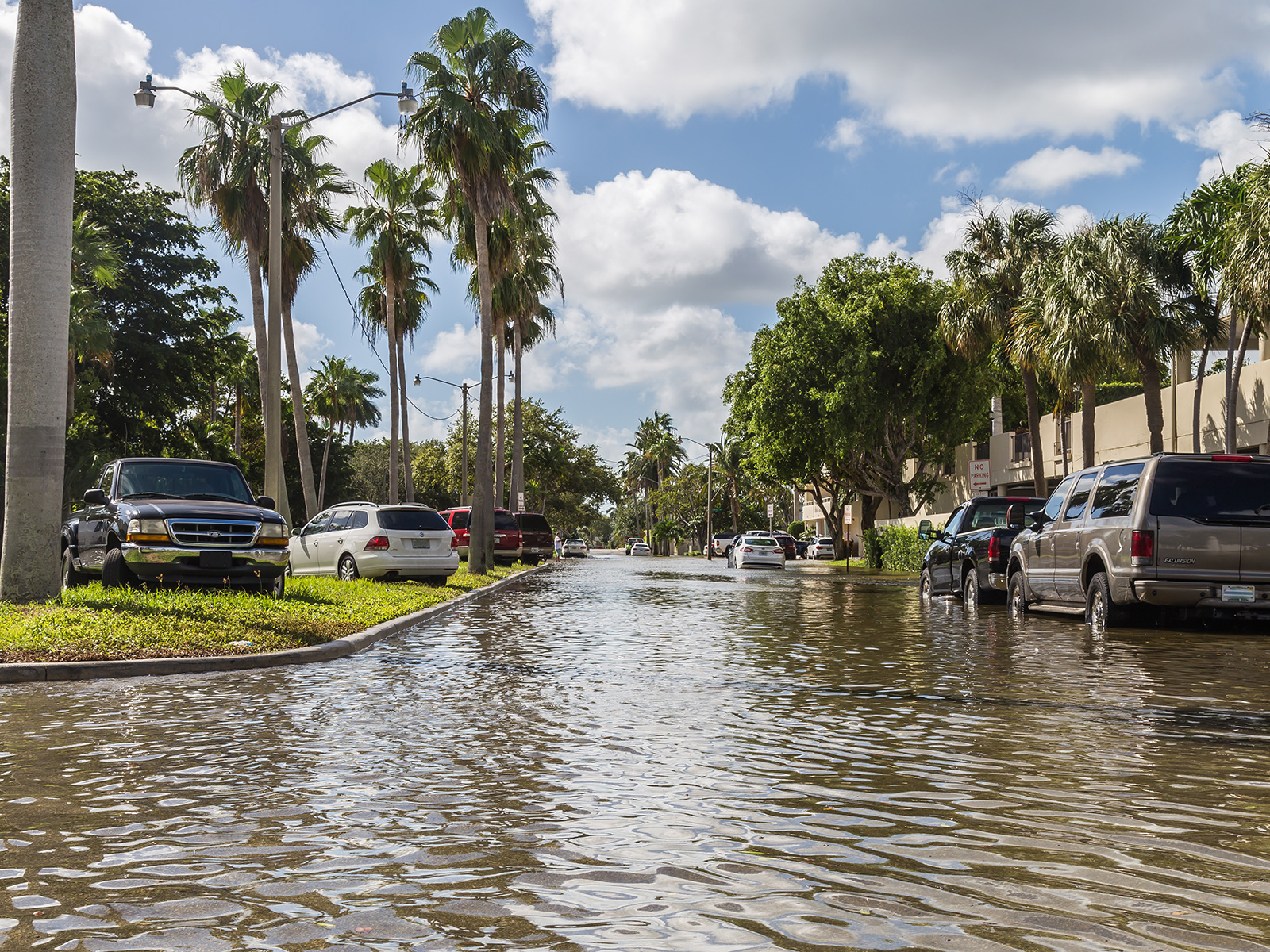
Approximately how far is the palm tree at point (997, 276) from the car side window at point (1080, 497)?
2391 centimetres

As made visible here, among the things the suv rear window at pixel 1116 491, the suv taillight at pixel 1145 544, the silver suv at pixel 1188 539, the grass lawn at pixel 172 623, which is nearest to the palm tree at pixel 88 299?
the grass lawn at pixel 172 623

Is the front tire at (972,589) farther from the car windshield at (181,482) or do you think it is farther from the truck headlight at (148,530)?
the truck headlight at (148,530)

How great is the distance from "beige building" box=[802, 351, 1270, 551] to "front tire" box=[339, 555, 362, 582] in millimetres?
12918

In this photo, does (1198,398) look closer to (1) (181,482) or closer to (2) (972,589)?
(2) (972,589)

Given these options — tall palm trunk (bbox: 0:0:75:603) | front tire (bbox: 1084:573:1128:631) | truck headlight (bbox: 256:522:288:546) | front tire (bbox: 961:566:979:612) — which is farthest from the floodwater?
front tire (bbox: 961:566:979:612)

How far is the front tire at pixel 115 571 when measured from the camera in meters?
15.3

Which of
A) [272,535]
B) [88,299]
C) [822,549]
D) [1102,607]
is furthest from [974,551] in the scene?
[822,549]

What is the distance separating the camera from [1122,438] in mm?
40031

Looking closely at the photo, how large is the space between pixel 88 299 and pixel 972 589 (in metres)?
28.0

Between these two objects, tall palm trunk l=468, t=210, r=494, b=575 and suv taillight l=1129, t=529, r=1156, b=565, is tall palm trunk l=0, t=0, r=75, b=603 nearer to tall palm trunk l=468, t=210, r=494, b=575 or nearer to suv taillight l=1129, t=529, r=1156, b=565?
suv taillight l=1129, t=529, r=1156, b=565

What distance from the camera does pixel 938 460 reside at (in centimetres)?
5494

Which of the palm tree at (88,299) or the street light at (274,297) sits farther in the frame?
the palm tree at (88,299)

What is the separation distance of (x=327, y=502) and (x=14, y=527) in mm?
69276

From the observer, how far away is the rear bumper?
15.2m
